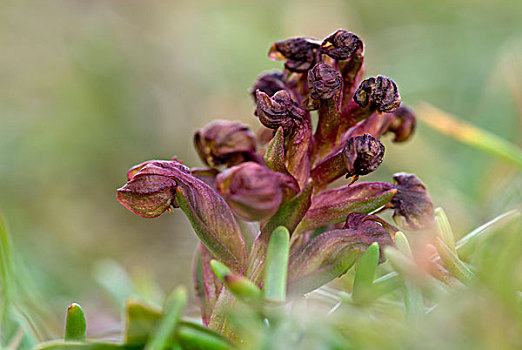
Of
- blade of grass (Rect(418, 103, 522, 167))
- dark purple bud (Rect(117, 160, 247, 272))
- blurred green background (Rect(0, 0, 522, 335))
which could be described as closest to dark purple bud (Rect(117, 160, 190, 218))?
dark purple bud (Rect(117, 160, 247, 272))

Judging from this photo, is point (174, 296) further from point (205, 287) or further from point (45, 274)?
point (45, 274)

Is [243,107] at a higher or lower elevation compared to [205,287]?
lower

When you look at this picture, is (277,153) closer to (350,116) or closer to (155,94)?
(350,116)

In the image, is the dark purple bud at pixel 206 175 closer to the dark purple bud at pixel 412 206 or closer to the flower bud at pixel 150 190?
the flower bud at pixel 150 190

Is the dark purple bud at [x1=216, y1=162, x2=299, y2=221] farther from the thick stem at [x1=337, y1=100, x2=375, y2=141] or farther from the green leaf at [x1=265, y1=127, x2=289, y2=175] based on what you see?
the thick stem at [x1=337, y1=100, x2=375, y2=141]

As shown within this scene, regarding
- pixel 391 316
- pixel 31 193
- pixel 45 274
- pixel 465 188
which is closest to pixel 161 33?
pixel 31 193

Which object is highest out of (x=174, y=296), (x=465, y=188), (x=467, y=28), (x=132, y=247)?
(x=174, y=296)
